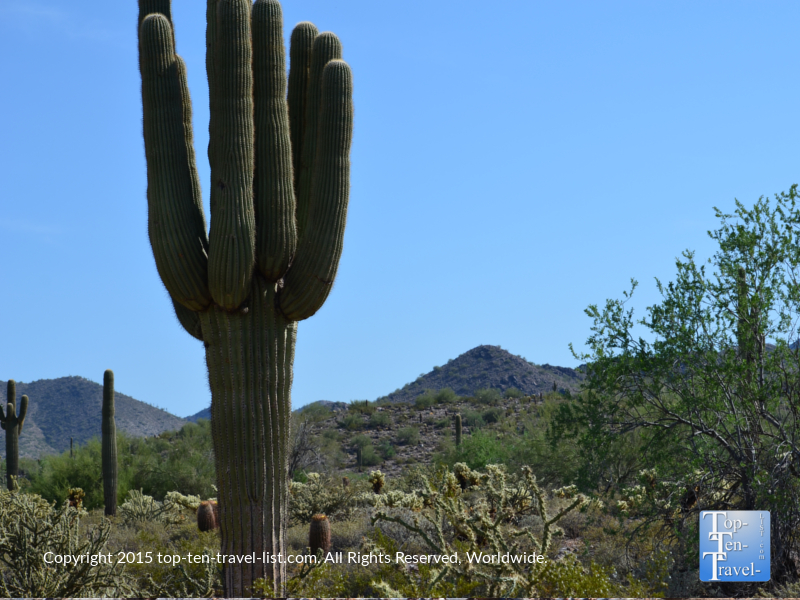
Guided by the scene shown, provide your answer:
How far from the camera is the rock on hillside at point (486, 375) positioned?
5759 cm

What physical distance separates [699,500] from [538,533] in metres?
3.73

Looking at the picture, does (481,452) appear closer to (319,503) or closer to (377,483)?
(377,483)

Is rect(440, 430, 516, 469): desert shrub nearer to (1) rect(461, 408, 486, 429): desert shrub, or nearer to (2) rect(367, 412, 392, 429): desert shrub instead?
(1) rect(461, 408, 486, 429): desert shrub

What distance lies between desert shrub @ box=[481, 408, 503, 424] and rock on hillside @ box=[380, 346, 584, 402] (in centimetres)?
1751

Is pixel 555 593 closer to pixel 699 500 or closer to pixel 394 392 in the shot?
pixel 699 500

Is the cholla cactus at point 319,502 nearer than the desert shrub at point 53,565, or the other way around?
the desert shrub at point 53,565

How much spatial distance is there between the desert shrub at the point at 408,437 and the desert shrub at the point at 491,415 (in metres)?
3.34

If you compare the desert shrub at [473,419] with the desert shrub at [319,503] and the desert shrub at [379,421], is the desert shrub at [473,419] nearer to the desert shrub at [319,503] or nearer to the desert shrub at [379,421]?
the desert shrub at [379,421]

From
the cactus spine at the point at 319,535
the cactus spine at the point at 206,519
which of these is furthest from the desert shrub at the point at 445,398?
the cactus spine at the point at 319,535

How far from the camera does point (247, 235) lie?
8.08m

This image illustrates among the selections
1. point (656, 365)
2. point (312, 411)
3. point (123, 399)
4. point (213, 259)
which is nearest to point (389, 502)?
point (656, 365)

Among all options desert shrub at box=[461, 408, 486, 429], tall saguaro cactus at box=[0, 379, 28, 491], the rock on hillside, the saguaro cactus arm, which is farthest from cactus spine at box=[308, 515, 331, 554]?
the rock on hillside

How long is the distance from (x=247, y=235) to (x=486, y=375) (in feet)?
174

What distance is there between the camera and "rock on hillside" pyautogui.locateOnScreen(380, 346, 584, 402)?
57594 millimetres
